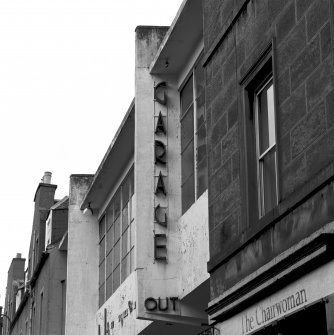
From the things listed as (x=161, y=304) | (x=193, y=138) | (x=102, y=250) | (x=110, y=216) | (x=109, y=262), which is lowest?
(x=161, y=304)

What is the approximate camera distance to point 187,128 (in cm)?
1892

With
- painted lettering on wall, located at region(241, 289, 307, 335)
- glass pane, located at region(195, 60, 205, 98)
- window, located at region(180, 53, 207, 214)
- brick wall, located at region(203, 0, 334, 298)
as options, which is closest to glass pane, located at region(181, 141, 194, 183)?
window, located at region(180, 53, 207, 214)

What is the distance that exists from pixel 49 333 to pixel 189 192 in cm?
1757

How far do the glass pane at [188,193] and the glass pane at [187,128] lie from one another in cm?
82

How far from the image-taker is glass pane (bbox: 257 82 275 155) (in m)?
12.7

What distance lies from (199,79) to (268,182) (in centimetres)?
601

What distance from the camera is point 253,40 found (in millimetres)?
12984

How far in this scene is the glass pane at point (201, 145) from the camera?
57.7ft

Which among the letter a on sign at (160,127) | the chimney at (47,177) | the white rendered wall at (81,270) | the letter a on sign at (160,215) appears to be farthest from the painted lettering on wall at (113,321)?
the chimney at (47,177)

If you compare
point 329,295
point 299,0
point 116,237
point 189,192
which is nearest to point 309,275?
point 329,295

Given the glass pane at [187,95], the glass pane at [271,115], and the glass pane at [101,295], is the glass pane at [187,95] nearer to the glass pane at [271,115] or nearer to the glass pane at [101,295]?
the glass pane at [271,115]

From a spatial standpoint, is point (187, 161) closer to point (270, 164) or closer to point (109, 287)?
point (270, 164)

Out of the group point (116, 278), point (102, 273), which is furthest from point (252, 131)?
point (102, 273)

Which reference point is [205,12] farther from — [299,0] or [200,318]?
[200,318]
